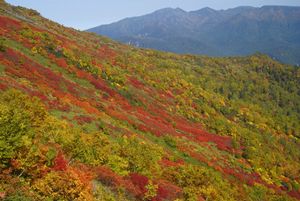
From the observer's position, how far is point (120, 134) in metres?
42.2

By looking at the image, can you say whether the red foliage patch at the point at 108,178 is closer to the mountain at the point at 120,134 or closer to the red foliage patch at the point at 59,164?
the mountain at the point at 120,134

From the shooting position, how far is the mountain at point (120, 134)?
63.6ft

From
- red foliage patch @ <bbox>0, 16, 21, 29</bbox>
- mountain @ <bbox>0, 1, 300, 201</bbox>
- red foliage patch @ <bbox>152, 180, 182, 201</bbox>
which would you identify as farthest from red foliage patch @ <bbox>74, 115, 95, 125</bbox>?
red foliage patch @ <bbox>0, 16, 21, 29</bbox>

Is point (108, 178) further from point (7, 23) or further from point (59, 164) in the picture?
point (7, 23)

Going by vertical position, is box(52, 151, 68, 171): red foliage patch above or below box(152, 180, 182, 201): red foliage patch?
above

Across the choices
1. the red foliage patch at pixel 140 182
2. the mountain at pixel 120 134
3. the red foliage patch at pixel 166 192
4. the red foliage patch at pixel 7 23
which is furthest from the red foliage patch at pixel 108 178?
the red foliage patch at pixel 7 23

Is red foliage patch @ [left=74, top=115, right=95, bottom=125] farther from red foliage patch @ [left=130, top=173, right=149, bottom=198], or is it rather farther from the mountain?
red foliage patch @ [left=130, top=173, right=149, bottom=198]

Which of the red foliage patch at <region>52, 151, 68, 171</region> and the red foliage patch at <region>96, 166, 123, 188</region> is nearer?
the red foliage patch at <region>52, 151, 68, 171</region>

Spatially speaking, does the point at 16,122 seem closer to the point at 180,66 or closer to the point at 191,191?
the point at 191,191

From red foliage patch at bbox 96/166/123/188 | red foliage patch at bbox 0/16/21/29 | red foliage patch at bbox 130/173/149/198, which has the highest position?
red foliage patch at bbox 0/16/21/29

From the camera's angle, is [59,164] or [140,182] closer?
[59,164]

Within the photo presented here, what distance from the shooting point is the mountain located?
1939cm

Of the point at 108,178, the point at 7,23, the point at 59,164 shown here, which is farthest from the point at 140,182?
the point at 7,23

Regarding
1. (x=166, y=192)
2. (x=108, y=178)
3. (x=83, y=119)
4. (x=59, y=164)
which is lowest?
(x=166, y=192)
